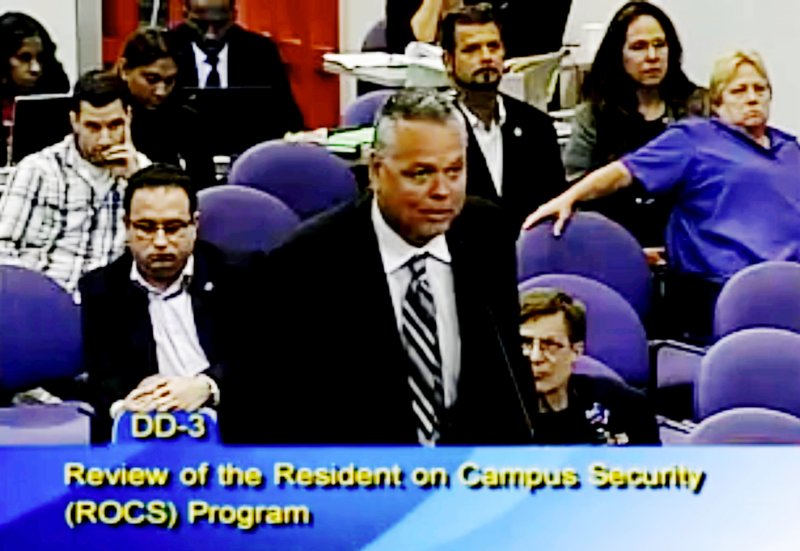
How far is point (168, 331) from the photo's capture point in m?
2.35

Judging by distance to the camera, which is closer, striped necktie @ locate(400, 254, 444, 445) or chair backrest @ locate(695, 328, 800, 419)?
striped necktie @ locate(400, 254, 444, 445)

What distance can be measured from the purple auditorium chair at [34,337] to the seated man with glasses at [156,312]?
4 cm

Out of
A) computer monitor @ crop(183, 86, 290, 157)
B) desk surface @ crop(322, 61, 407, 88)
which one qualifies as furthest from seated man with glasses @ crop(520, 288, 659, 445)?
computer monitor @ crop(183, 86, 290, 157)

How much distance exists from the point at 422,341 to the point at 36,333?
57 centimetres

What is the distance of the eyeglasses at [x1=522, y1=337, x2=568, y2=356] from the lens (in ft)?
7.66

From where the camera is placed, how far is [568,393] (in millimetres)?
2342

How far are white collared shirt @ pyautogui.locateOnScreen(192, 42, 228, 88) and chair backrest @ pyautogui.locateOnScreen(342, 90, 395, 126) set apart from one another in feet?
0.95

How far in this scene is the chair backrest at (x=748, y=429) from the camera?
2258mm

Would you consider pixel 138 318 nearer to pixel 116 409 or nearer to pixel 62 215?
pixel 116 409

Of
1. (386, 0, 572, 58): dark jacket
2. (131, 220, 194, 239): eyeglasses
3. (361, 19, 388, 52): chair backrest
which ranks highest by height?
(386, 0, 572, 58): dark jacket

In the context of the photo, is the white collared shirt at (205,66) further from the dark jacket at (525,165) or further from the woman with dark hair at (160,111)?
the dark jacket at (525,165)

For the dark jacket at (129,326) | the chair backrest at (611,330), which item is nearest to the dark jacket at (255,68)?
the dark jacket at (129,326)

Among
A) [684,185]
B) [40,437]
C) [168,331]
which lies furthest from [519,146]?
[40,437]

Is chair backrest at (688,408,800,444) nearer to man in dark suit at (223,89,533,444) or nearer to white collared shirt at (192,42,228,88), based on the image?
man in dark suit at (223,89,533,444)
